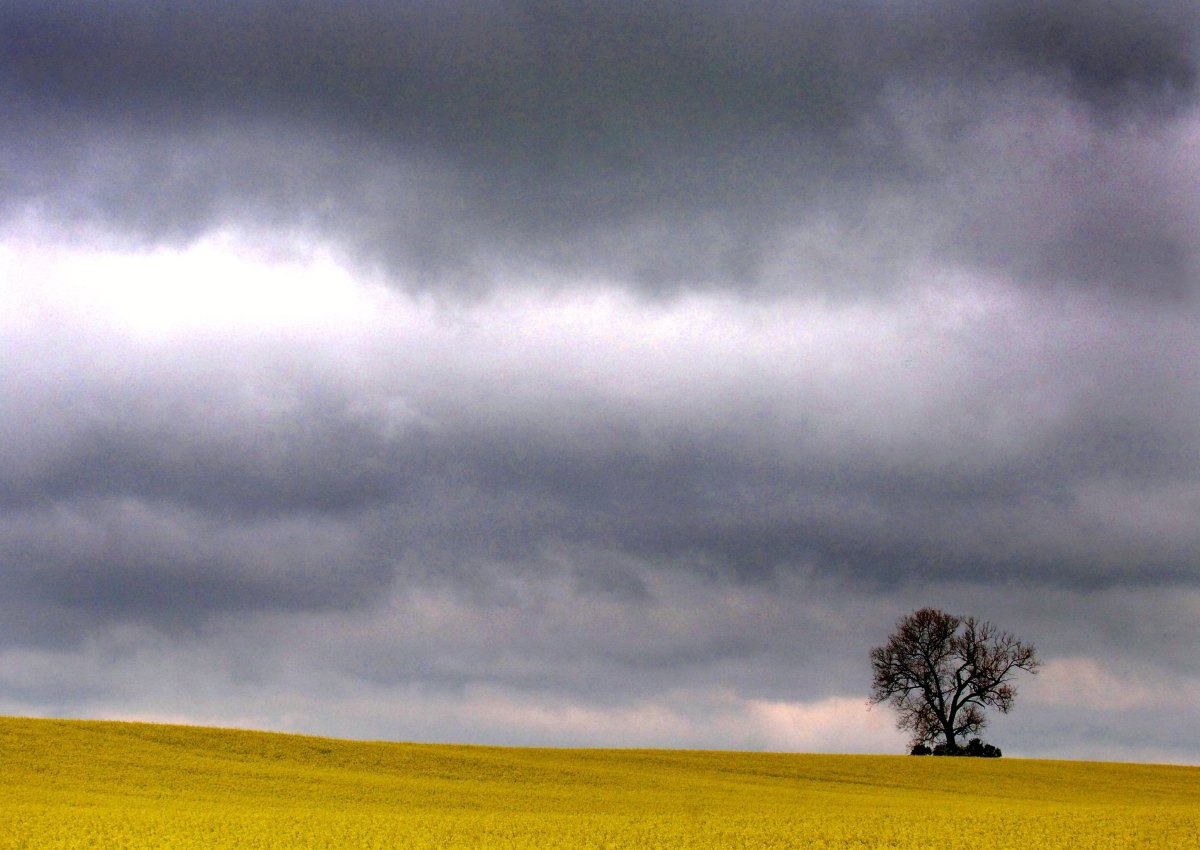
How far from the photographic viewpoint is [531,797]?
134 ft

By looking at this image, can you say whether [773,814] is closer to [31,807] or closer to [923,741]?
[31,807]

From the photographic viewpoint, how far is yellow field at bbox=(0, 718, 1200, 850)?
29578mm

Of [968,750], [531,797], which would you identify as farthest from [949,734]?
[531,797]

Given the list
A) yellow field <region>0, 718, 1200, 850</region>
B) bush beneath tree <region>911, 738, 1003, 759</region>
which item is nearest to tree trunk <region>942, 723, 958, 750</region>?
bush beneath tree <region>911, 738, 1003, 759</region>

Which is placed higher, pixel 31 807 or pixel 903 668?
pixel 903 668

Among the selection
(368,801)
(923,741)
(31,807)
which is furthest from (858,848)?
(923,741)

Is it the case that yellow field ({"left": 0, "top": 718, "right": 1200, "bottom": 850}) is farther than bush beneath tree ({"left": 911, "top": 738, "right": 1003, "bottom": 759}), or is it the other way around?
bush beneath tree ({"left": 911, "top": 738, "right": 1003, "bottom": 759})

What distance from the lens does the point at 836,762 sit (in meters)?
57.0

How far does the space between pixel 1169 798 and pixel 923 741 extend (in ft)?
73.9

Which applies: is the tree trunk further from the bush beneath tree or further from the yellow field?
the yellow field

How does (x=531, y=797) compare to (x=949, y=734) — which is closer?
(x=531, y=797)

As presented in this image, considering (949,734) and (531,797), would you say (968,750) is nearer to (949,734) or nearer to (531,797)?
(949,734)

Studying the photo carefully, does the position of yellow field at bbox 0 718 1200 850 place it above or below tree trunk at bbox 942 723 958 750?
below

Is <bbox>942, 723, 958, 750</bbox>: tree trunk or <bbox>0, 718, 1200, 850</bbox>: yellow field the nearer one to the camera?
<bbox>0, 718, 1200, 850</bbox>: yellow field
